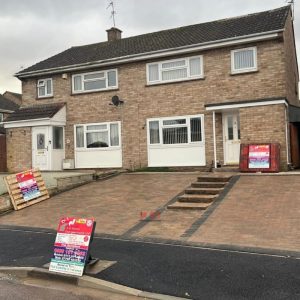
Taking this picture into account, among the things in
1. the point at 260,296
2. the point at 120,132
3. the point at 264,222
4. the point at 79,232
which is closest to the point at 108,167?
the point at 120,132

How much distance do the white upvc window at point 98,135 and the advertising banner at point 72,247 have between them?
12417 mm

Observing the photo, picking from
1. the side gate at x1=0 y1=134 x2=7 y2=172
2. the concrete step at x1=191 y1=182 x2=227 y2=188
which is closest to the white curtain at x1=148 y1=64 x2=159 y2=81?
the concrete step at x1=191 y1=182 x2=227 y2=188

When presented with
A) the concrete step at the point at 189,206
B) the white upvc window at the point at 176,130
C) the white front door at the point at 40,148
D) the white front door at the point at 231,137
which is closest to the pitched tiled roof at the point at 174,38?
the white upvc window at the point at 176,130

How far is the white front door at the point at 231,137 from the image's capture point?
17.2 metres

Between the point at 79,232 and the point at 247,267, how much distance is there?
2726 millimetres

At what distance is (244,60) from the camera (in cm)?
1703

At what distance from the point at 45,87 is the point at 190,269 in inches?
666

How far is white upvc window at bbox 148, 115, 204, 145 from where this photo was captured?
17.8 metres

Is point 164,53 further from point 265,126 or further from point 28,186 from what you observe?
point 28,186

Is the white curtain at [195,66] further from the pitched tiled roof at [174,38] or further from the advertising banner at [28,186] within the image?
the advertising banner at [28,186]

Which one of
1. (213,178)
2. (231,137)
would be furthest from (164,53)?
(213,178)

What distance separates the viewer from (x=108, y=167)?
1962cm

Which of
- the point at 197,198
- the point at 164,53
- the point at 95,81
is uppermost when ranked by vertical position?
the point at 164,53

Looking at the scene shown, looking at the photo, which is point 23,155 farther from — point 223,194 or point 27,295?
point 27,295
